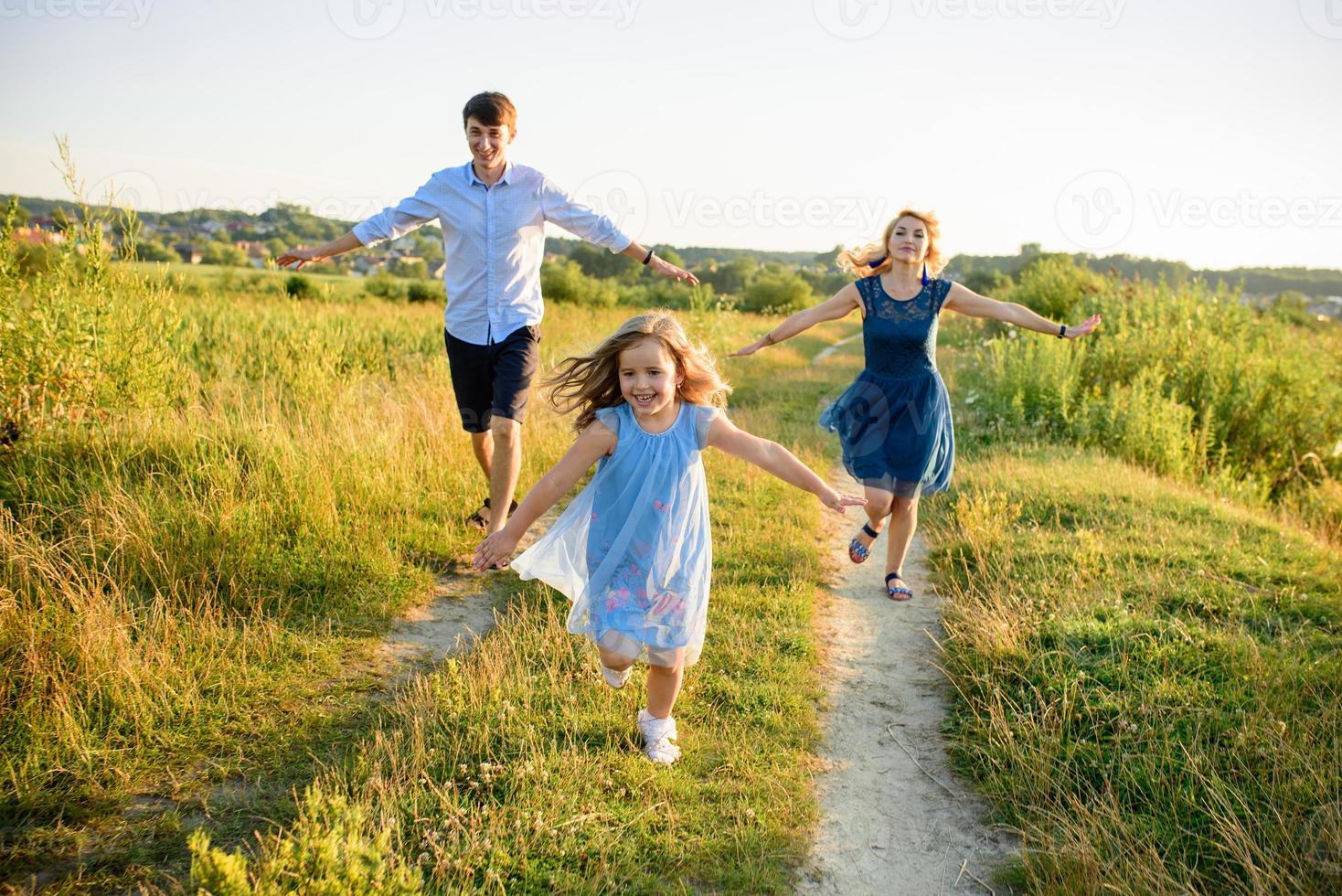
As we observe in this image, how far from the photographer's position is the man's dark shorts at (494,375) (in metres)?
5.55

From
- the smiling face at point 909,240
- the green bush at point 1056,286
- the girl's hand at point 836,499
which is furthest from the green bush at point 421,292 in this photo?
the girl's hand at point 836,499

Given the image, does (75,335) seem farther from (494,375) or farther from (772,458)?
(772,458)

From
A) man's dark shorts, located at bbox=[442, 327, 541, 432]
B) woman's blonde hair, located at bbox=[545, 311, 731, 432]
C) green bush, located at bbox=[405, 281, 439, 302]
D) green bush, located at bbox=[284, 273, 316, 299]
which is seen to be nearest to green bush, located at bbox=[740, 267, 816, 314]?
green bush, located at bbox=[405, 281, 439, 302]

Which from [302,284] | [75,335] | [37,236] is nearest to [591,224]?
[75,335]

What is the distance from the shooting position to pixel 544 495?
342 cm

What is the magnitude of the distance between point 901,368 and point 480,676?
3.51 metres

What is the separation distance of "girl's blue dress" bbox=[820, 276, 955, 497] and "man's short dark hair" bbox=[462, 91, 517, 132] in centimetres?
260

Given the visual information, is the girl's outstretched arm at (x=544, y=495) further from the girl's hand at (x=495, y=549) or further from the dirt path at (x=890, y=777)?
the dirt path at (x=890, y=777)

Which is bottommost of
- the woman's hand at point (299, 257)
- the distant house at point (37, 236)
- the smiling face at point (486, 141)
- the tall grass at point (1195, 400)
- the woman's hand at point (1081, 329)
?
the tall grass at point (1195, 400)

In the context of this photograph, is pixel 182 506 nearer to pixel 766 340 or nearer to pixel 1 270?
pixel 1 270

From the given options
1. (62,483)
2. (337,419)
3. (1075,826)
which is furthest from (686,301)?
(1075,826)

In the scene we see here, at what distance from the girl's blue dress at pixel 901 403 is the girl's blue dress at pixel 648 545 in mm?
2427

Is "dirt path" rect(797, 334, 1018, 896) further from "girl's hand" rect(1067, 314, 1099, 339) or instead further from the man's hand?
the man's hand

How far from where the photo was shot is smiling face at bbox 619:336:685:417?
3.44m
